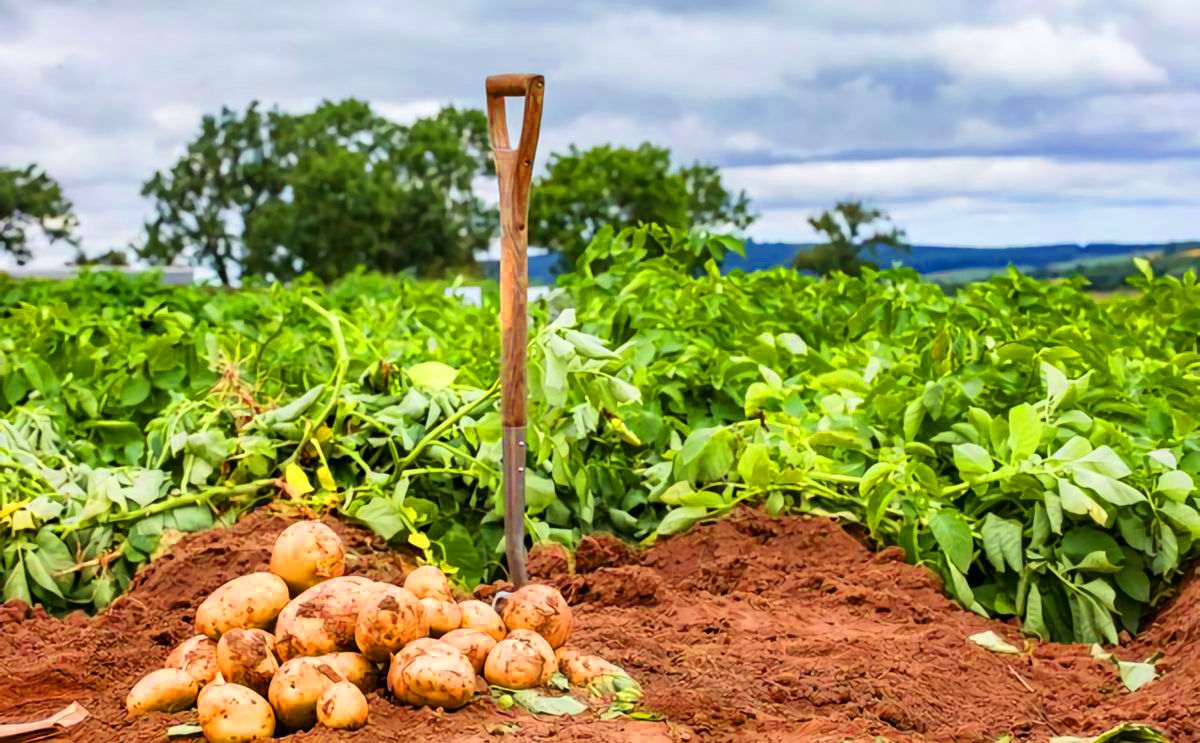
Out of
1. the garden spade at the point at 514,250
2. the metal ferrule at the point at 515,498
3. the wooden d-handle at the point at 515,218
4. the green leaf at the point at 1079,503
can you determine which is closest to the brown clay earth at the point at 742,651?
the metal ferrule at the point at 515,498

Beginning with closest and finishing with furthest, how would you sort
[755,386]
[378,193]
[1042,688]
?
1. [1042,688]
2. [755,386]
3. [378,193]

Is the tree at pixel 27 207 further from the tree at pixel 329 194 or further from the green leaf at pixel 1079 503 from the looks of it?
the green leaf at pixel 1079 503

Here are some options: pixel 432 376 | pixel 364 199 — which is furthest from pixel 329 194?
pixel 432 376

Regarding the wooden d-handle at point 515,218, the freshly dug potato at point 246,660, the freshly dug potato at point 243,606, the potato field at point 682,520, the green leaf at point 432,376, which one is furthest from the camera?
the green leaf at point 432,376

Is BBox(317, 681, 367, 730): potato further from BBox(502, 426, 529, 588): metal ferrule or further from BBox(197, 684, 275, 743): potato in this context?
BBox(502, 426, 529, 588): metal ferrule

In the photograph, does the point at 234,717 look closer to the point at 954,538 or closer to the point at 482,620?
the point at 482,620

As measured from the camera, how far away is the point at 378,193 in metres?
47.5

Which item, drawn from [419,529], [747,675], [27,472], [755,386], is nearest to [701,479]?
[755,386]

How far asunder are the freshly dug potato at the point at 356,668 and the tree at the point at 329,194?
1710 inches

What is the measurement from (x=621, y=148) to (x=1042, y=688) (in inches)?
1924

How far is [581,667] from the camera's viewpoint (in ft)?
8.63

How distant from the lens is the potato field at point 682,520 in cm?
279

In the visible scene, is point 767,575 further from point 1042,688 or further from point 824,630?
point 1042,688

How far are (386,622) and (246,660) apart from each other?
11.1 inches
